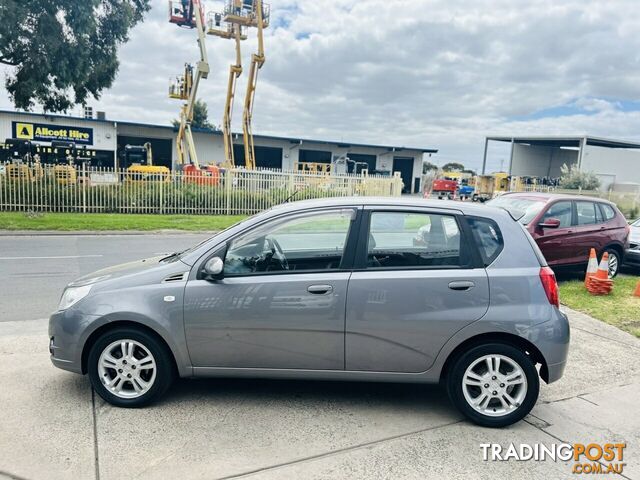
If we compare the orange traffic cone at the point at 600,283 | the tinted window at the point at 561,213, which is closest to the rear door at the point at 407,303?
the orange traffic cone at the point at 600,283

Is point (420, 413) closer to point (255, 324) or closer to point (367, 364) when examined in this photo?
point (367, 364)

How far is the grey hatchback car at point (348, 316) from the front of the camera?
3.62 metres

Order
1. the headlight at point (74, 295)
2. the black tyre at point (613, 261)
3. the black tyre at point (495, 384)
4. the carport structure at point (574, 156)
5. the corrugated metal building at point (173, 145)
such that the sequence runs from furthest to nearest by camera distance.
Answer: the carport structure at point (574, 156), the corrugated metal building at point (173, 145), the black tyre at point (613, 261), the headlight at point (74, 295), the black tyre at point (495, 384)

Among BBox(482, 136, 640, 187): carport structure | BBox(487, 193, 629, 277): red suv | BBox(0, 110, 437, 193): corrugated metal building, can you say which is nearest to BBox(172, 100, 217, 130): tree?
BBox(0, 110, 437, 193): corrugated metal building

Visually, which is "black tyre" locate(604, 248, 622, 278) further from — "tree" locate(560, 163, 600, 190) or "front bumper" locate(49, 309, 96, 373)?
"tree" locate(560, 163, 600, 190)

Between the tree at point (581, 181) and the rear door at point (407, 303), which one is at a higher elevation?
the tree at point (581, 181)

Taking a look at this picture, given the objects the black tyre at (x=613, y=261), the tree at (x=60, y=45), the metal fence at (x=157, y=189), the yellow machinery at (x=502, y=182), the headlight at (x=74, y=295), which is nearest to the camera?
the headlight at (x=74, y=295)

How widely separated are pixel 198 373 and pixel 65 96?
17.2m

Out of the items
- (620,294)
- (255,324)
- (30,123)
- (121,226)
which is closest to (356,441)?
(255,324)

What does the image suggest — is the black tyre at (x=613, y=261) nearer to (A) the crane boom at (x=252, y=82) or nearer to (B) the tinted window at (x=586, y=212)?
(B) the tinted window at (x=586, y=212)

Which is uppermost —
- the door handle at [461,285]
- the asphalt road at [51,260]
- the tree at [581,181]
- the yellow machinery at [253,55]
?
the yellow machinery at [253,55]

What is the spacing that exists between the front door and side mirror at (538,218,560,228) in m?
5.89

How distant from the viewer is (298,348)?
369cm

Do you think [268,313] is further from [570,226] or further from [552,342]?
[570,226]
